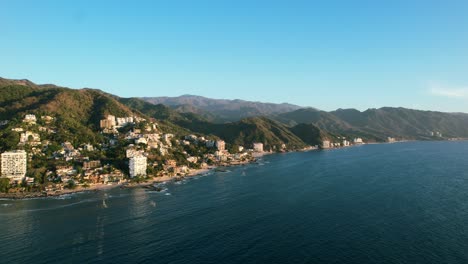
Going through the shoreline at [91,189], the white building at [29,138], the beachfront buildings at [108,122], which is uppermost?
the beachfront buildings at [108,122]

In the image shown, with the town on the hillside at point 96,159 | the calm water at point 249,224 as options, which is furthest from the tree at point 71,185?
the calm water at point 249,224

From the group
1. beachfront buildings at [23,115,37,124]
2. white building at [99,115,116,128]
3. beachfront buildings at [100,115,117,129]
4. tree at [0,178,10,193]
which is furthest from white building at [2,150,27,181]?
white building at [99,115,116,128]

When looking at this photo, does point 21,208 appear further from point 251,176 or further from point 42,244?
point 251,176

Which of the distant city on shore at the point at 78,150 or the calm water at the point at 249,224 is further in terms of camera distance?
the distant city on shore at the point at 78,150

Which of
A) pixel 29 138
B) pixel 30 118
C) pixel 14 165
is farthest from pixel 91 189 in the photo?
pixel 30 118

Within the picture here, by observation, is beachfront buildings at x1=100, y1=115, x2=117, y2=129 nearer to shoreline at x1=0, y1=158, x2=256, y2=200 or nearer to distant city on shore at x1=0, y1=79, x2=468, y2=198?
distant city on shore at x1=0, y1=79, x2=468, y2=198

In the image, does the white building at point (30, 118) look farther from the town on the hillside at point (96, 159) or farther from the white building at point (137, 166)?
the white building at point (137, 166)
